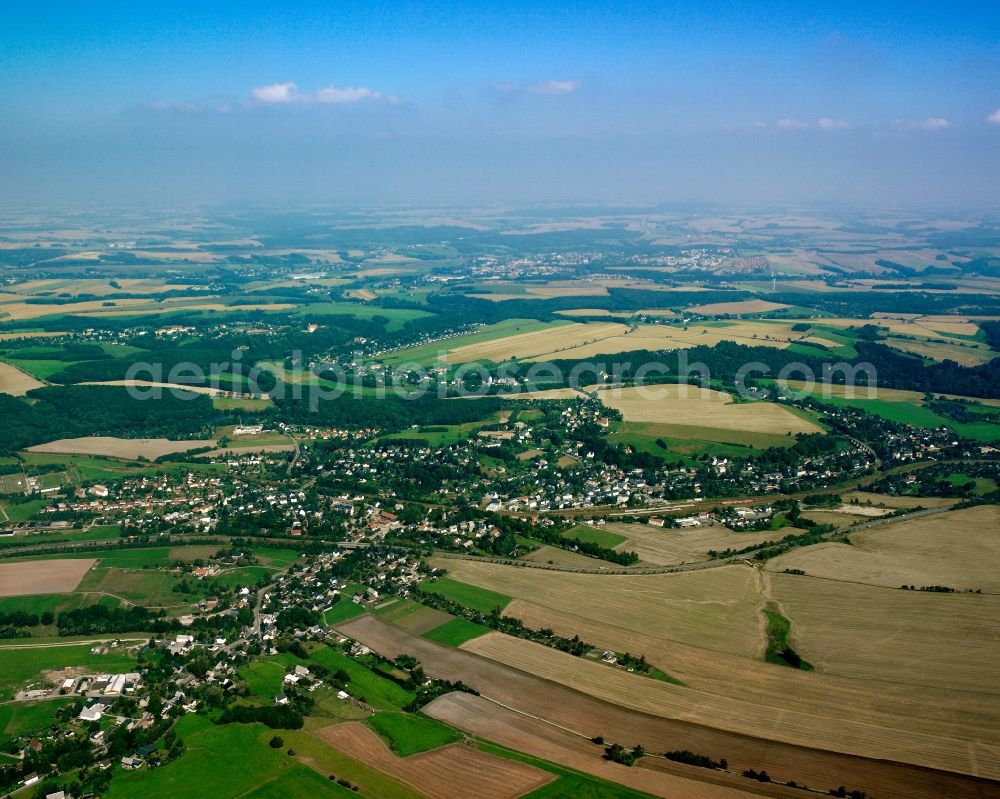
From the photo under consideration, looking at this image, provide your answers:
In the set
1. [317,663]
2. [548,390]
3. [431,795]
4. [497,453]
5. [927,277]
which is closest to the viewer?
[431,795]

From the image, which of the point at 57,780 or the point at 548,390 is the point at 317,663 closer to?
the point at 57,780

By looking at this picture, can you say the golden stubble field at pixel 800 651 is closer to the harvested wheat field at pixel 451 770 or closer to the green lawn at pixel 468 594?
the green lawn at pixel 468 594

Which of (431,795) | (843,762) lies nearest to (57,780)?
(431,795)

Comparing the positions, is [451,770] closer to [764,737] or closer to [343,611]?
[764,737]

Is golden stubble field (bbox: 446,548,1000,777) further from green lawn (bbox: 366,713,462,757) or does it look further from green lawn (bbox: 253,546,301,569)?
green lawn (bbox: 253,546,301,569)

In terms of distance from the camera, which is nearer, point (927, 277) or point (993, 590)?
point (993, 590)

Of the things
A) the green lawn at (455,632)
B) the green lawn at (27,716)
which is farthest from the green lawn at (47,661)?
the green lawn at (455,632)

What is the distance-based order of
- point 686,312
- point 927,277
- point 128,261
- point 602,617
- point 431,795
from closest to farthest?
point 431,795 < point 602,617 < point 686,312 < point 927,277 < point 128,261
